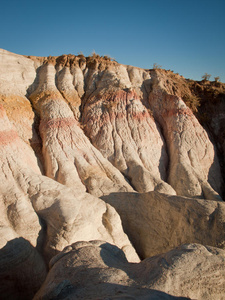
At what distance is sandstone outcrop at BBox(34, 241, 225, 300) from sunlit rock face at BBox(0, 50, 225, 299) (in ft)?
0.07

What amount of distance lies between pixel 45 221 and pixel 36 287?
1.65 meters

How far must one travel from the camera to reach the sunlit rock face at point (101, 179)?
12.0ft

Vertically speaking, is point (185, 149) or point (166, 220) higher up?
point (185, 149)

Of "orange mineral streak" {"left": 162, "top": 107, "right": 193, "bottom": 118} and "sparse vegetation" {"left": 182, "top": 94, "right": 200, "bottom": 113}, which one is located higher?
"sparse vegetation" {"left": 182, "top": 94, "right": 200, "bottom": 113}

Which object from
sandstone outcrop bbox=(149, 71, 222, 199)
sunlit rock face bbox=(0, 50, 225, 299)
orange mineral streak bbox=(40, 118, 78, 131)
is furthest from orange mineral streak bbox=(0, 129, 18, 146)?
sandstone outcrop bbox=(149, 71, 222, 199)

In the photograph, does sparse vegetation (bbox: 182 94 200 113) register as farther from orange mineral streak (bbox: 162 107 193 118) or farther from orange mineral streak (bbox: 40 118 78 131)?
orange mineral streak (bbox: 40 118 78 131)

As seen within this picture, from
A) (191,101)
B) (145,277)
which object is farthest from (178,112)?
(145,277)

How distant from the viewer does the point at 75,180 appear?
8.45 meters

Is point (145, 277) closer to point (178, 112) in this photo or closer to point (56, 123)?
point (56, 123)

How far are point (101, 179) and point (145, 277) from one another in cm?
566

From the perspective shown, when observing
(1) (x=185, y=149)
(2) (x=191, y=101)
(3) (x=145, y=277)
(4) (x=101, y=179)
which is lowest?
(3) (x=145, y=277)

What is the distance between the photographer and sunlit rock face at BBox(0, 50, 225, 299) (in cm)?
367

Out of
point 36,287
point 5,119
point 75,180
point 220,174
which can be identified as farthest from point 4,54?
point 220,174

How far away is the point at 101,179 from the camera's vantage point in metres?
8.64
